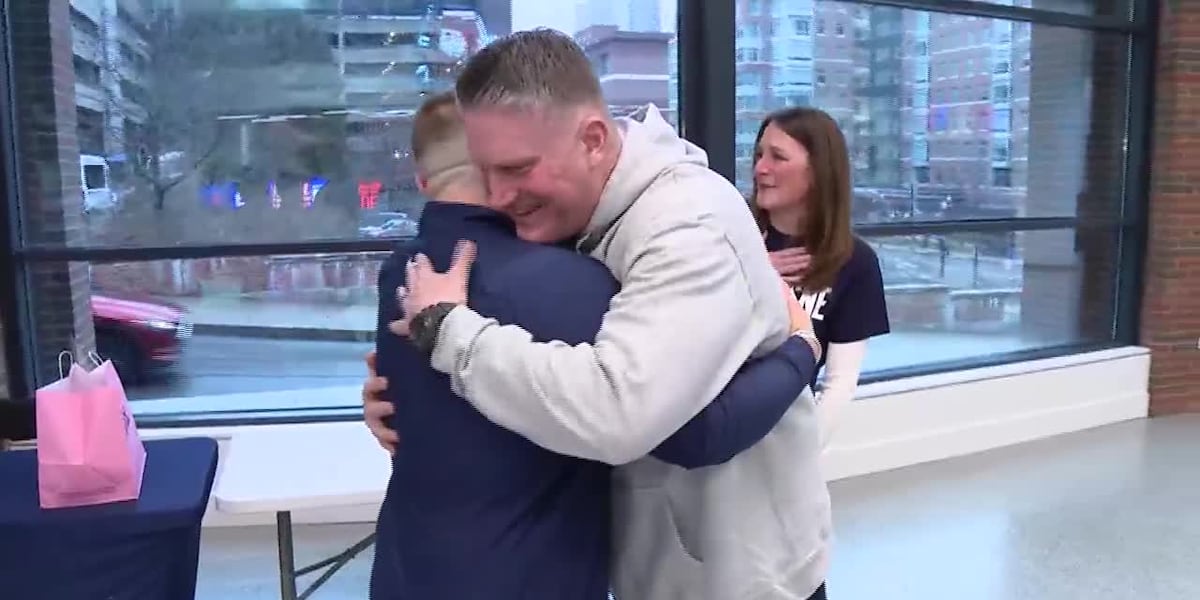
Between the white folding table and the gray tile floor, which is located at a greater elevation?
the white folding table

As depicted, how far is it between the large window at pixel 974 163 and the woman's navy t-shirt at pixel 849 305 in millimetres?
2097

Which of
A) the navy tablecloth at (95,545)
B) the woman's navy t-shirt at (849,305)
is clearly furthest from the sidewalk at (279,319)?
the woman's navy t-shirt at (849,305)

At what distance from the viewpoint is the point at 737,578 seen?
3.55 ft

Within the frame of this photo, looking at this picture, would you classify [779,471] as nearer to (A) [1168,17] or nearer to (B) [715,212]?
(B) [715,212]

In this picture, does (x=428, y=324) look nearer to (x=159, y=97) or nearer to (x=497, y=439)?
(x=497, y=439)

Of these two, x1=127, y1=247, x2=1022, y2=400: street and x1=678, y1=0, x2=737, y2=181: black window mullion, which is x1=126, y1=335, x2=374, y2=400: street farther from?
x1=678, y1=0, x2=737, y2=181: black window mullion

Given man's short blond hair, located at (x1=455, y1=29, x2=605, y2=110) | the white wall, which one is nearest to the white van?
the white wall

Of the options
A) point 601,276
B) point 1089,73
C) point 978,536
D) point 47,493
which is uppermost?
point 1089,73

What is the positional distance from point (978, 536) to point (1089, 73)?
295 cm

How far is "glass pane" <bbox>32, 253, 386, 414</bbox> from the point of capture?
3.73 metres

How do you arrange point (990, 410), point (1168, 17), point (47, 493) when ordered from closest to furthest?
point (47, 493) → point (990, 410) → point (1168, 17)

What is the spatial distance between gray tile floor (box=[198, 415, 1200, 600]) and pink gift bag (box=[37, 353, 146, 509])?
135 cm

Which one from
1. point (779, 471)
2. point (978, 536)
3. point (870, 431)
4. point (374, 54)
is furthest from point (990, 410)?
point (779, 471)

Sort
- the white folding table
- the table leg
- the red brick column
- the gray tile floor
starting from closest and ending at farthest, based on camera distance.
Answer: the white folding table < the table leg < the gray tile floor < the red brick column
